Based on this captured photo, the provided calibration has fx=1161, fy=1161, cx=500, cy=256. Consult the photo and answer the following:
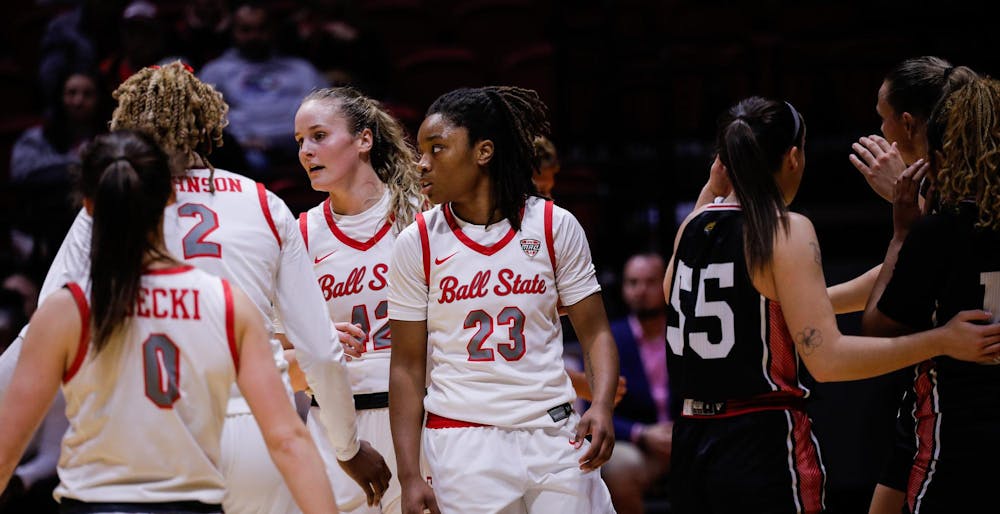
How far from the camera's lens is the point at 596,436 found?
349 centimetres

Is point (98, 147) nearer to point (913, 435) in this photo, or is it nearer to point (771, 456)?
point (771, 456)

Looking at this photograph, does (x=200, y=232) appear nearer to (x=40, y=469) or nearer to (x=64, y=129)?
(x=40, y=469)

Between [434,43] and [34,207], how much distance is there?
3.86m

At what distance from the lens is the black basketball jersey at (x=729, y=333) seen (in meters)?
3.31

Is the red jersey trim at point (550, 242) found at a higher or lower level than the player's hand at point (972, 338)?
higher

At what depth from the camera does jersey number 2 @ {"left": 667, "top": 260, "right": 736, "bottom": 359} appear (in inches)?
132

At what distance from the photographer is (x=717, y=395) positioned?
333cm

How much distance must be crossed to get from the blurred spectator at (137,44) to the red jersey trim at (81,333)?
5907mm

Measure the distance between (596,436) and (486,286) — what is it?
0.57m

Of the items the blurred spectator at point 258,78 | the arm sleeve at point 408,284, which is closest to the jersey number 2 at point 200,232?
the arm sleeve at point 408,284

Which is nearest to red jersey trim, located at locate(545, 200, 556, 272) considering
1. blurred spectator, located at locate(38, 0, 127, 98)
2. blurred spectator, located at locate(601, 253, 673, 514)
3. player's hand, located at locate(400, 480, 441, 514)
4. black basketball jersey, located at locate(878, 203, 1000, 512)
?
player's hand, located at locate(400, 480, 441, 514)

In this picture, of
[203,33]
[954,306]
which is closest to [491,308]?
[954,306]

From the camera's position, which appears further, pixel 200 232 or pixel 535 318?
pixel 535 318

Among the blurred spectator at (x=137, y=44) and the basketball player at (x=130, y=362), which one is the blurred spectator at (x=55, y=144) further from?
the basketball player at (x=130, y=362)
